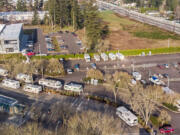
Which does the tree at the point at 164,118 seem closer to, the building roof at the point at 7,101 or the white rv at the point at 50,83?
the white rv at the point at 50,83

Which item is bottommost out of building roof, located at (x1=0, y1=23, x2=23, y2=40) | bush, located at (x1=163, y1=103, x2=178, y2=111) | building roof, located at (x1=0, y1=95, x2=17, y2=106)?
bush, located at (x1=163, y1=103, x2=178, y2=111)

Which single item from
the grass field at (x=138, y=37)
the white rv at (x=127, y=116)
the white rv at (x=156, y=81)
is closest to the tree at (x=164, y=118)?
the white rv at (x=127, y=116)

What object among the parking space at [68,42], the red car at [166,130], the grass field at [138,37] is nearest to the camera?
the red car at [166,130]

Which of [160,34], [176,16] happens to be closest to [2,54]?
[160,34]

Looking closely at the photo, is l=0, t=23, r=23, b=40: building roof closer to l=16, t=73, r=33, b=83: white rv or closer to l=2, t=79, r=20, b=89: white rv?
l=16, t=73, r=33, b=83: white rv

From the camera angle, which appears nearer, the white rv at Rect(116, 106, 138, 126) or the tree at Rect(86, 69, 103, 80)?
the white rv at Rect(116, 106, 138, 126)

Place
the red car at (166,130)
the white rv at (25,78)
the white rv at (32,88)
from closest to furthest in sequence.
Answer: the red car at (166,130), the white rv at (32,88), the white rv at (25,78)

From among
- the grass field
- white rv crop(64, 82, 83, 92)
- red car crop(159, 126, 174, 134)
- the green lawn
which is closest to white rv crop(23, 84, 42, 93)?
white rv crop(64, 82, 83, 92)
